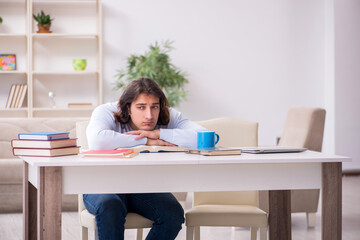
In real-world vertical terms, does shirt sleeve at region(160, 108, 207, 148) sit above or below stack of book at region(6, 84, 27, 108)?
below

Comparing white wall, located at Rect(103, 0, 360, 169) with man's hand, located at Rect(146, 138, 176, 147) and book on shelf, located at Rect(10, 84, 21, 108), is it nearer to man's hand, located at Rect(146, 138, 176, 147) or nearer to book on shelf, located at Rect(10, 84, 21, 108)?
book on shelf, located at Rect(10, 84, 21, 108)

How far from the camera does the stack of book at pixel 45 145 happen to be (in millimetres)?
1972

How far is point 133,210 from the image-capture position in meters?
2.29

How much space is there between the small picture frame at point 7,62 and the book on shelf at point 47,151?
14.4 ft

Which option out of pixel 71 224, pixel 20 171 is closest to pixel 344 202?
pixel 71 224

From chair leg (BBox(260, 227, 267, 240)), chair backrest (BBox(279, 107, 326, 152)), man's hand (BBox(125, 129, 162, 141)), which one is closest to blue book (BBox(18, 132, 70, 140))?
man's hand (BBox(125, 129, 162, 141))

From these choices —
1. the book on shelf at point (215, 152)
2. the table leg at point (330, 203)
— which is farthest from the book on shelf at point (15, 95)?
the table leg at point (330, 203)

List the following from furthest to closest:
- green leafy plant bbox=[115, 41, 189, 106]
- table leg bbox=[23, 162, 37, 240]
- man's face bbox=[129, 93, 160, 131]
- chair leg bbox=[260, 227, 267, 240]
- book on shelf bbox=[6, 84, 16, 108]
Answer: book on shelf bbox=[6, 84, 16, 108] < green leafy plant bbox=[115, 41, 189, 106] < man's face bbox=[129, 93, 160, 131] < chair leg bbox=[260, 227, 267, 240] < table leg bbox=[23, 162, 37, 240]

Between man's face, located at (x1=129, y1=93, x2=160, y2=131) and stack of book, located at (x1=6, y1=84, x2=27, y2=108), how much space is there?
389 centimetres

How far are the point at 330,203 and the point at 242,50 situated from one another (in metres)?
4.90

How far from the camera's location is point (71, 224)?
3.89 meters

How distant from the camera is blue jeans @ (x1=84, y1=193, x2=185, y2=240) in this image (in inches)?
83.9

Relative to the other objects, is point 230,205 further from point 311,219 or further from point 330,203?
point 311,219

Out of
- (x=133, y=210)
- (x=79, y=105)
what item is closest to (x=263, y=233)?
(x=133, y=210)
